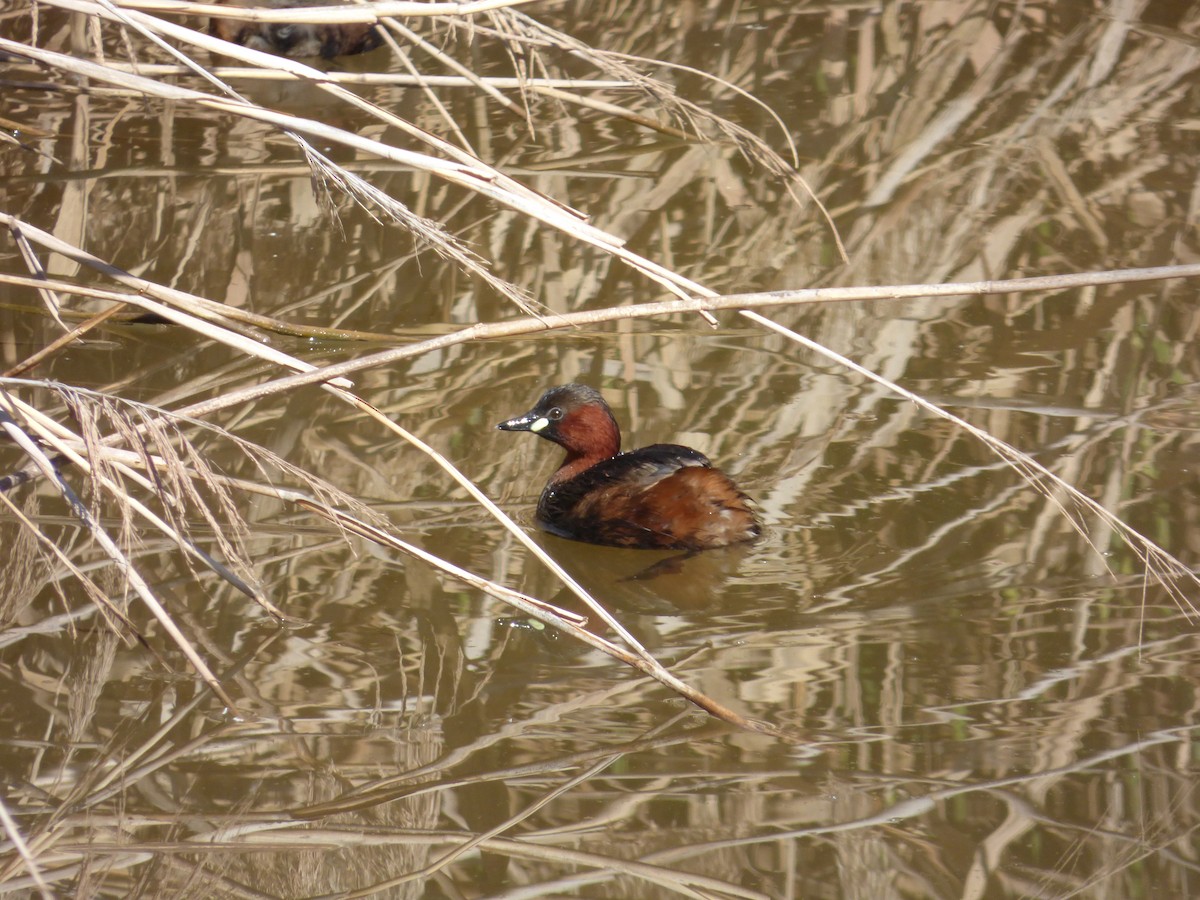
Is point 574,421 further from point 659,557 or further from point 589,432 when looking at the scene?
point 659,557

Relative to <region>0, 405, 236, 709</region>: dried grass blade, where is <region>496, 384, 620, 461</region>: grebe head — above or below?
below

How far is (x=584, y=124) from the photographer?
824cm

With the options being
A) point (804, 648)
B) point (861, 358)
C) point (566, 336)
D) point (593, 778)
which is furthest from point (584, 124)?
point (593, 778)

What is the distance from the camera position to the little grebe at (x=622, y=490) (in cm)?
453

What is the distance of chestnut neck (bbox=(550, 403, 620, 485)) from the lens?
4980mm

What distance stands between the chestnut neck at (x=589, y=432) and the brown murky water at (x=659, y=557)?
246mm

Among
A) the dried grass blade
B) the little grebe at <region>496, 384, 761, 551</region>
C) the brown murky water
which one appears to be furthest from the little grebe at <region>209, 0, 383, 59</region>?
the dried grass blade

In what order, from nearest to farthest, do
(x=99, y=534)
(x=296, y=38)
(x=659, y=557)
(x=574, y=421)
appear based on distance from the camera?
(x=99, y=534) → (x=659, y=557) → (x=574, y=421) → (x=296, y=38)

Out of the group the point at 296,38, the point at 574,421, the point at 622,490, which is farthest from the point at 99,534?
the point at 296,38

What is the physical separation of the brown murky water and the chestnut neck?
0.25m

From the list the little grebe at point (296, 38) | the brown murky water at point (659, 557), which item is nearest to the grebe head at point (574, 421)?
the brown murky water at point (659, 557)

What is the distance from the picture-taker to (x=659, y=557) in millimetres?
4691

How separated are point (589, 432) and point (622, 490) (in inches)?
13.7

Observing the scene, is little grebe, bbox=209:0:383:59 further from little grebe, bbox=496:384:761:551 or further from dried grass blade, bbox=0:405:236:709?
dried grass blade, bbox=0:405:236:709
